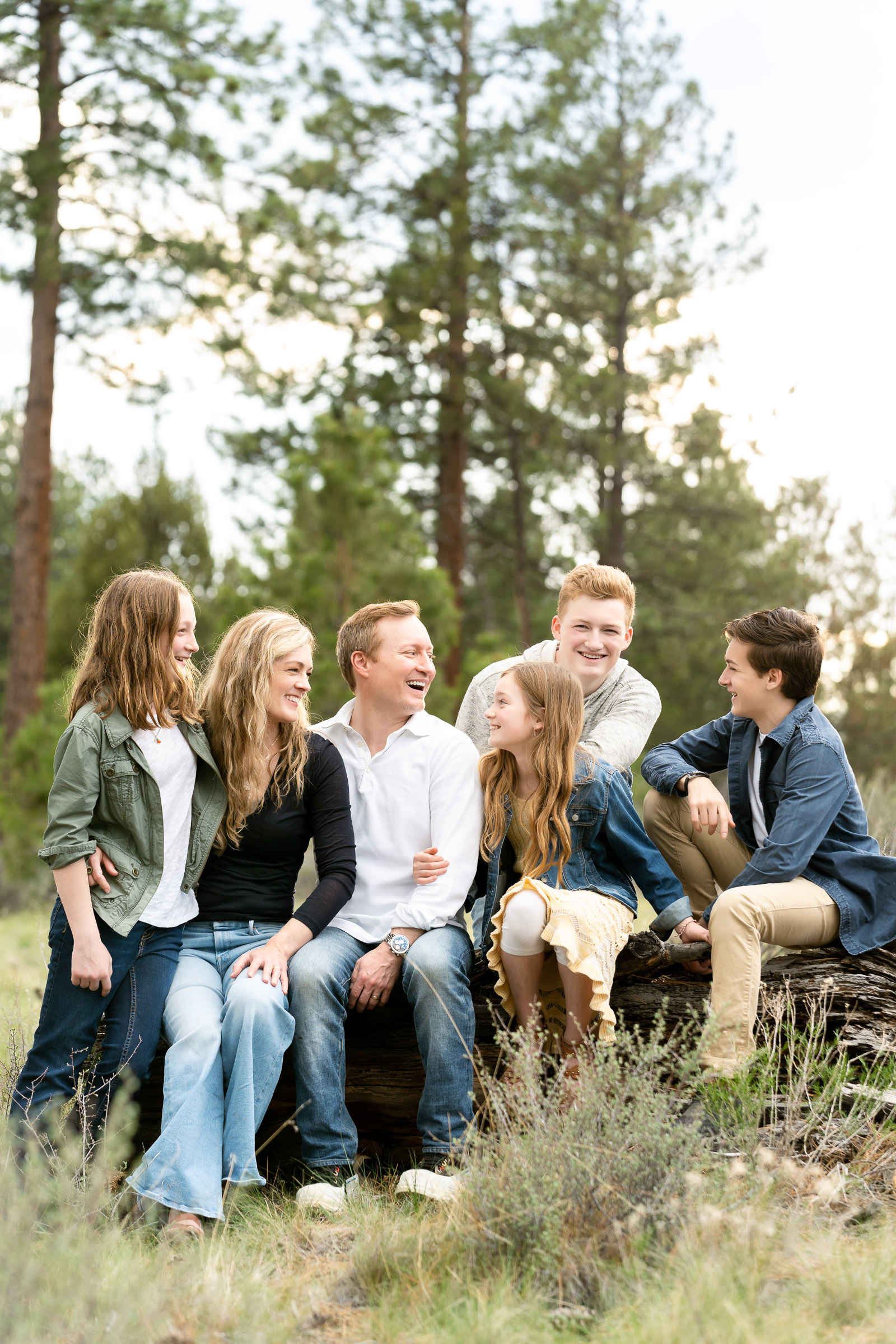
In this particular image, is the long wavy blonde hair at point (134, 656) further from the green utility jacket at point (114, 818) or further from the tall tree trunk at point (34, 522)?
the tall tree trunk at point (34, 522)

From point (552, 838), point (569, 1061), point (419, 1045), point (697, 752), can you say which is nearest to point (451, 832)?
point (552, 838)

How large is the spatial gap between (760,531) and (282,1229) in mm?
13021

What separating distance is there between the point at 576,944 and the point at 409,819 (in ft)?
2.31

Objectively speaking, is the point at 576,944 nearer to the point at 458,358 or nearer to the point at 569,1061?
the point at 569,1061

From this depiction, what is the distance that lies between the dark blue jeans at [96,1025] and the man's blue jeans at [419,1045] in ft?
1.36

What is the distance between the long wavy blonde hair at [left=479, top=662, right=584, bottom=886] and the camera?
133 inches

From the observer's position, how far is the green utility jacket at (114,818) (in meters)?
3.13

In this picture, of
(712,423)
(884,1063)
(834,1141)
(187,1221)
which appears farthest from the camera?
(712,423)

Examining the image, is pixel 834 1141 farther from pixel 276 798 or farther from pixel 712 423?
pixel 712 423

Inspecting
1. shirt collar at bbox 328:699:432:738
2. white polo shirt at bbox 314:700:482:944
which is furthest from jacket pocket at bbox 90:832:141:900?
shirt collar at bbox 328:699:432:738

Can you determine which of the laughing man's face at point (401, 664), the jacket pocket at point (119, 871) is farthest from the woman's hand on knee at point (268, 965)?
the laughing man's face at point (401, 664)

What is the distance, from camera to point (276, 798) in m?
3.41

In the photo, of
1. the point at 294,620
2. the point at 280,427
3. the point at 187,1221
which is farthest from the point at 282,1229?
the point at 280,427

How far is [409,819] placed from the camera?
353 cm
